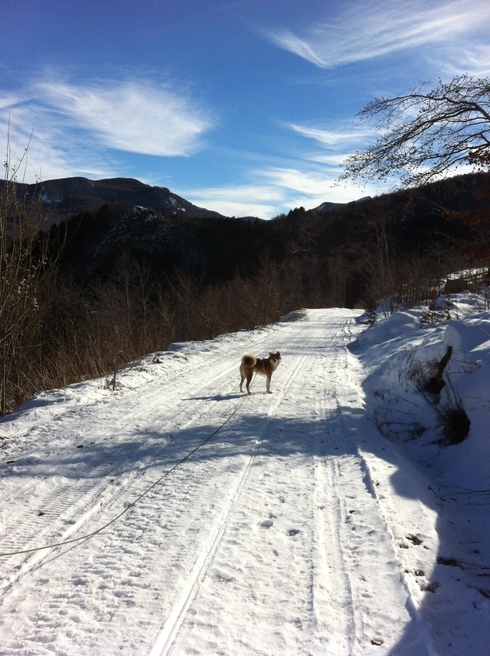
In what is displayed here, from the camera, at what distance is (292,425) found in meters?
6.15

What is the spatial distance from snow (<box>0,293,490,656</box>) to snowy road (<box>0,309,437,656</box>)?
14 millimetres

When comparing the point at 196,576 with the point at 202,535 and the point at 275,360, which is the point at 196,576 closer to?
the point at 202,535

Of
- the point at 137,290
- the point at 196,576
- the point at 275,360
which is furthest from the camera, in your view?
the point at 137,290

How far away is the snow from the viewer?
93.4 inches

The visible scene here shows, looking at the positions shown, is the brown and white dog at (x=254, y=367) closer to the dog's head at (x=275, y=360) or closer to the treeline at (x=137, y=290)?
the dog's head at (x=275, y=360)

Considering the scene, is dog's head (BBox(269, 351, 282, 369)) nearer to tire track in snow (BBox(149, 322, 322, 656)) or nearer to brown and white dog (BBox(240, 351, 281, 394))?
brown and white dog (BBox(240, 351, 281, 394))

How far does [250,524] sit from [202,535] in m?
0.43

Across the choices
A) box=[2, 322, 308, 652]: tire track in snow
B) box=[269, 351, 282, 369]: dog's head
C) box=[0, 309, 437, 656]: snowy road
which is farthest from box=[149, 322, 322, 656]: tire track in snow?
box=[269, 351, 282, 369]: dog's head

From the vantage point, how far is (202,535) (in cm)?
330

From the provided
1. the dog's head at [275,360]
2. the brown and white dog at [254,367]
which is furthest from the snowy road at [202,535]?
the dog's head at [275,360]

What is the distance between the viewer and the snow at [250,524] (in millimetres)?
2373

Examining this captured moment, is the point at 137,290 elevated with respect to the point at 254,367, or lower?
elevated

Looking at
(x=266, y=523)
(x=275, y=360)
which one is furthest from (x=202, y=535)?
(x=275, y=360)

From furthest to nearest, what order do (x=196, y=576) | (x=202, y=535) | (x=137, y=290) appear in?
(x=137, y=290) → (x=202, y=535) → (x=196, y=576)
